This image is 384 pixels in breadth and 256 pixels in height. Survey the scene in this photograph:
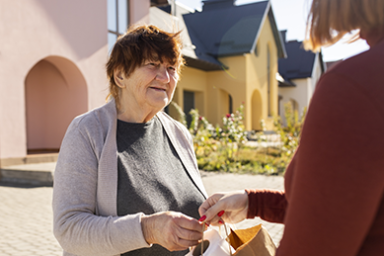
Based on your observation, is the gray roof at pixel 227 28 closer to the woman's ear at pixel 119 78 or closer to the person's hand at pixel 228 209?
the woman's ear at pixel 119 78

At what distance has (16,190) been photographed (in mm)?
6363

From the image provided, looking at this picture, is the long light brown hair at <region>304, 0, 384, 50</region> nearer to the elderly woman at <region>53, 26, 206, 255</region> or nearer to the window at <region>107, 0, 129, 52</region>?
the elderly woman at <region>53, 26, 206, 255</region>

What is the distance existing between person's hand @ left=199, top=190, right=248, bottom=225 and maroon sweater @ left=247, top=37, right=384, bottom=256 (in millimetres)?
556

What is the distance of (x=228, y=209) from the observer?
4.60ft

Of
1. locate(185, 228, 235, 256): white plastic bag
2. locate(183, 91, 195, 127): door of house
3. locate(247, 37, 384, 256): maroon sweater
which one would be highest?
locate(247, 37, 384, 256): maroon sweater

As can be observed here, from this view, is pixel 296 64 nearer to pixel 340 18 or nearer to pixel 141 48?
pixel 141 48

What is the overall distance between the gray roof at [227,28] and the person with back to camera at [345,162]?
16262 mm

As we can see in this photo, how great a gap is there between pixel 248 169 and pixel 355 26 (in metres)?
8.28

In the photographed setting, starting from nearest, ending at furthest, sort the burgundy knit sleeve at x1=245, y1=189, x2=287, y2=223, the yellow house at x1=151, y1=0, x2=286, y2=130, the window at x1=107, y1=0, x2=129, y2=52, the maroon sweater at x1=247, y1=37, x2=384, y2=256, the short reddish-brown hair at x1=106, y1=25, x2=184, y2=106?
the maroon sweater at x1=247, y1=37, x2=384, y2=256 → the burgundy knit sleeve at x1=245, y1=189, x2=287, y2=223 → the short reddish-brown hair at x1=106, y1=25, x2=184, y2=106 → the window at x1=107, y1=0, x2=129, y2=52 → the yellow house at x1=151, y1=0, x2=286, y2=130

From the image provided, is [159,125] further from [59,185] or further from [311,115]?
[311,115]

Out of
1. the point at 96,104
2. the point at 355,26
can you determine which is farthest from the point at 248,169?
the point at 355,26

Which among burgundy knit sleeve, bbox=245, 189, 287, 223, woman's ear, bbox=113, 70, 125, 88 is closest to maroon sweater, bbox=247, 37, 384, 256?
burgundy knit sleeve, bbox=245, 189, 287, 223

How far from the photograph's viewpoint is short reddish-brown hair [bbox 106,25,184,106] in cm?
189

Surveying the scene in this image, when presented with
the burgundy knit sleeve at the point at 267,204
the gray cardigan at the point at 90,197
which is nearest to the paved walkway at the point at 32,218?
the gray cardigan at the point at 90,197
